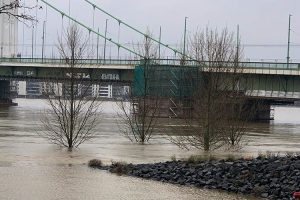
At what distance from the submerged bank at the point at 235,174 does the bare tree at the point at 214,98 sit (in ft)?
25.0

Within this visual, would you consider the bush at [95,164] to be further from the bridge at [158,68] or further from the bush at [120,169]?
the bridge at [158,68]

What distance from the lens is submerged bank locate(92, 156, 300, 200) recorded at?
54.1 ft

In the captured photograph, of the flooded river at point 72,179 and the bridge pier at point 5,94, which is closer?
the flooded river at point 72,179

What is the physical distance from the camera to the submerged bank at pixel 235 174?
16484 mm

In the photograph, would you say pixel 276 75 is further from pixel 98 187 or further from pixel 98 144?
pixel 98 187

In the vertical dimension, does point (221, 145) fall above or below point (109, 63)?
below

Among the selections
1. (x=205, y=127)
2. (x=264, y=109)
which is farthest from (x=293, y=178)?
(x=264, y=109)

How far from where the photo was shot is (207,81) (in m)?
30.2

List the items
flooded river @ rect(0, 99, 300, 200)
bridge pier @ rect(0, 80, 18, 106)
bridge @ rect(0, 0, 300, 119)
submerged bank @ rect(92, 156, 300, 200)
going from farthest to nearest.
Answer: bridge pier @ rect(0, 80, 18, 106) < bridge @ rect(0, 0, 300, 119) < submerged bank @ rect(92, 156, 300, 200) < flooded river @ rect(0, 99, 300, 200)

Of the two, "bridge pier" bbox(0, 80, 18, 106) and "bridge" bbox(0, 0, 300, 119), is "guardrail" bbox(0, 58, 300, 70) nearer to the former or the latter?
"bridge" bbox(0, 0, 300, 119)

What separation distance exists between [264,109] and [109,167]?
7314 cm

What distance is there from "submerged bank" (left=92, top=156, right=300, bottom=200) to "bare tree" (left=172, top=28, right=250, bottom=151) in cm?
761

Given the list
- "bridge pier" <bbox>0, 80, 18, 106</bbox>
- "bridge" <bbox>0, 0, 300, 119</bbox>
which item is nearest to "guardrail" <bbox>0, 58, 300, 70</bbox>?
"bridge" <bbox>0, 0, 300, 119</bbox>

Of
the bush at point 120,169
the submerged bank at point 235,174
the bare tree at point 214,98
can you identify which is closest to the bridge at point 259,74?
the bare tree at point 214,98
